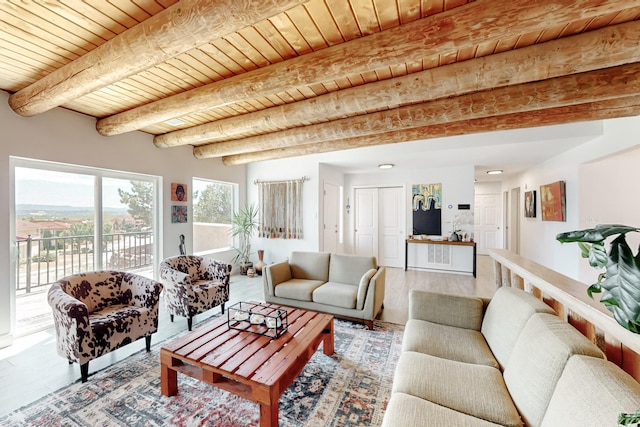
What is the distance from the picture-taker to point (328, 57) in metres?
1.84

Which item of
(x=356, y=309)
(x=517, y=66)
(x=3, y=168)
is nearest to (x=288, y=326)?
(x=356, y=309)

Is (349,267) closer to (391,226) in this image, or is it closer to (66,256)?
(391,226)

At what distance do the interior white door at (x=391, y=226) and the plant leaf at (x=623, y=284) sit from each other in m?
5.49

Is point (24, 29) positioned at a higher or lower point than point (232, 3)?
higher

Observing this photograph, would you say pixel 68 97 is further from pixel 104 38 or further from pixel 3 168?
pixel 3 168

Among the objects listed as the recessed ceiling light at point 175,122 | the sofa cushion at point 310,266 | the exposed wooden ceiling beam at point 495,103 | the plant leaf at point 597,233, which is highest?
the recessed ceiling light at point 175,122

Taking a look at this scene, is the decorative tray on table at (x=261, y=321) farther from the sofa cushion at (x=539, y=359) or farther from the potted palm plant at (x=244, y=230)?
the potted palm plant at (x=244, y=230)

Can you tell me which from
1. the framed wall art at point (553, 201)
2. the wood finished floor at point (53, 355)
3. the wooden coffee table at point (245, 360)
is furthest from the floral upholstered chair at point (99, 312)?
the framed wall art at point (553, 201)

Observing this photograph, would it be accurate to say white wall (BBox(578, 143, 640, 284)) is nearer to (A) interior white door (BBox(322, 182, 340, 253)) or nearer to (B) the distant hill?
(A) interior white door (BBox(322, 182, 340, 253))

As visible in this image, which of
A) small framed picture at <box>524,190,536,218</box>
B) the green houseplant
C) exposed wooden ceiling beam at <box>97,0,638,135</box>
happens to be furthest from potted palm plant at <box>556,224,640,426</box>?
small framed picture at <box>524,190,536,218</box>

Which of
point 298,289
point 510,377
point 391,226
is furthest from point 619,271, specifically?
point 391,226

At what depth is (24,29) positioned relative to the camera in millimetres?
1705

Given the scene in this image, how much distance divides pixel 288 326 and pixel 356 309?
1.03m

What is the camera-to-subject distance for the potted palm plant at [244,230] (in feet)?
17.8
